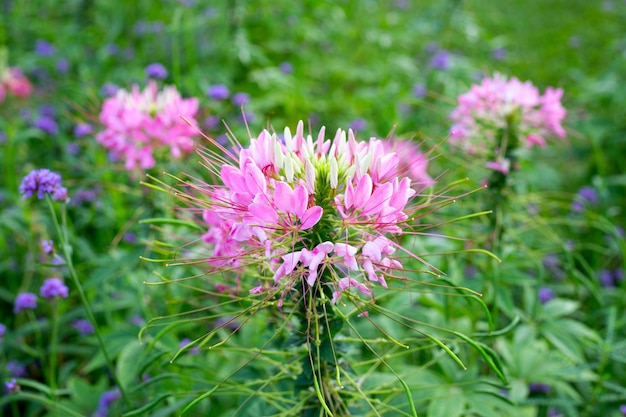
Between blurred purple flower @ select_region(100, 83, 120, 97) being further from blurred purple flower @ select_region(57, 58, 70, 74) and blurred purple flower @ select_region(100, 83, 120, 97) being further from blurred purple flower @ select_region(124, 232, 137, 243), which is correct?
blurred purple flower @ select_region(124, 232, 137, 243)

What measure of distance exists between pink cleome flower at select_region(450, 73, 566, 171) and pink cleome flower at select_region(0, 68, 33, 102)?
2484mm

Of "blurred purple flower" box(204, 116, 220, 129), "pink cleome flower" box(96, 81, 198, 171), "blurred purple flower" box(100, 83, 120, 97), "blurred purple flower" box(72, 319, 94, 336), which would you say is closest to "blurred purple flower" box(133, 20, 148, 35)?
"blurred purple flower" box(100, 83, 120, 97)

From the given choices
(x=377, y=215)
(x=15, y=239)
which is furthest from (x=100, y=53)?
(x=377, y=215)

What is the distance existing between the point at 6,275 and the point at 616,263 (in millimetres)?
2810

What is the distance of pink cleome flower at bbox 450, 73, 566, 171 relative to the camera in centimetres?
164

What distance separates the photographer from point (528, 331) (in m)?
1.64

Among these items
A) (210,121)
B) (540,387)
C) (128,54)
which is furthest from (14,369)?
(128,54)

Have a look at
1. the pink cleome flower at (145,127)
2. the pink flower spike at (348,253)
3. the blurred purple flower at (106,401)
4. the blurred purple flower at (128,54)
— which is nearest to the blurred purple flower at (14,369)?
the blurred purple flower at (106,401)

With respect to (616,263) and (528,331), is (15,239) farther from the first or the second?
(616,263)

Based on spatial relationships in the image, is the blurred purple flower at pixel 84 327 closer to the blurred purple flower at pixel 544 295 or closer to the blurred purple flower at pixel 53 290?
the blurred purple flower at pixel 53 290

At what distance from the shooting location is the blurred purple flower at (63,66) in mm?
3309

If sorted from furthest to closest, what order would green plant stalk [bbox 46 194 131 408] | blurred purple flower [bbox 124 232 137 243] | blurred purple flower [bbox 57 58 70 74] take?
1. blurred purple flower [bbox 57 58 70 74]
2. blurred purple flower [bbox 124 232 137 243]
3. green plant stalk [bbox 46 194 131 408]

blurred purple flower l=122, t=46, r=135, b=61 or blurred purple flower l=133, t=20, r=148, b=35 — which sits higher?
blurred purple flower l=133, t=20, r=148, b=35

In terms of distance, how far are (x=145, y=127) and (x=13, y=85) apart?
67.3 inches
